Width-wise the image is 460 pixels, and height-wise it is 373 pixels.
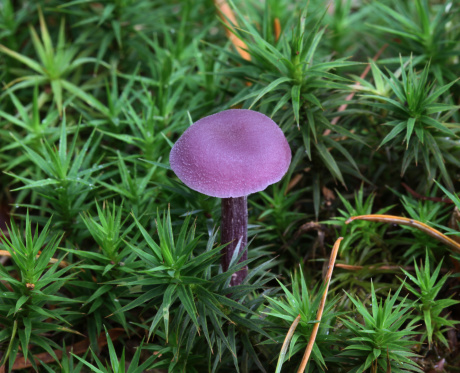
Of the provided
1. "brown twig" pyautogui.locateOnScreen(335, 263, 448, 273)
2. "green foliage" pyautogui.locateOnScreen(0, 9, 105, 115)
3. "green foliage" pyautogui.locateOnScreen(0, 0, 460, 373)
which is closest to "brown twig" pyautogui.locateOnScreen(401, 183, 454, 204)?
"green foliage" pyautogui.locateOnScreen(0, 0, 460, 373)

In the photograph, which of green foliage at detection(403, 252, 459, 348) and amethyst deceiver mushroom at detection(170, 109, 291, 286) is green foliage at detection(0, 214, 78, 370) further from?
green foliage at detection(403, 252, 459, 348)

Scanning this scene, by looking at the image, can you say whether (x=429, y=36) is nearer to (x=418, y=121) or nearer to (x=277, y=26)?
(x=418, y=121)

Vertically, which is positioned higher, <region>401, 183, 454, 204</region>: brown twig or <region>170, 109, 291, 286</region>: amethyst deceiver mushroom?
<region>170, 109, 291, 286</region>: amethyst deceiver mushroom

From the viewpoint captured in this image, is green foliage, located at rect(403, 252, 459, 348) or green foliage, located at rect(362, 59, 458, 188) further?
green foliage, located at rect(362, 59, 458, 188)

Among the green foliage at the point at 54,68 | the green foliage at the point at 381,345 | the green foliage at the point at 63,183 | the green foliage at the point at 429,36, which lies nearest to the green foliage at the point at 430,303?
the green foliage at the point at 381,345

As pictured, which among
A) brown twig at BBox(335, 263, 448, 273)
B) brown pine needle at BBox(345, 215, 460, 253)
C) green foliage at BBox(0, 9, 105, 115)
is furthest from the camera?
green foliage at BBox(0, 9, 105, 115)

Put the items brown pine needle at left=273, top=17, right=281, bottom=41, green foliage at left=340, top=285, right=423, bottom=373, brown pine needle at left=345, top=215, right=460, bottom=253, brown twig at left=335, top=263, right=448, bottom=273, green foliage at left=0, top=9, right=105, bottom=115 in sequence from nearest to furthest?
green foliage at left=340, top=285, right=423, bottom=373 → brown pine needle at left=345, top=215, right=460, bottom=253 → brown twig at left=335, top=263, right=448, bottom=273 → green foliage at left=0, top=9, right=105, bottom=115 → brown pine needle at left=273, top=17, right=281, bottom=41

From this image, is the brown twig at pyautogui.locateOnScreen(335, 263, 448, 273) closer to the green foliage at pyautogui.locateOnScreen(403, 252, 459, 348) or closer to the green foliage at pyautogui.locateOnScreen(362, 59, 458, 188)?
the green foliage at pyautogui.locateOnScreen(403, 252, 459, 348)

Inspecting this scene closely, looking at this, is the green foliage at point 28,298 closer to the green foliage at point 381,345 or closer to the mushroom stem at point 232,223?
the mushroom stem at point 232,223

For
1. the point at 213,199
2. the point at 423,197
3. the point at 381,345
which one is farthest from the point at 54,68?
the point at 381,345

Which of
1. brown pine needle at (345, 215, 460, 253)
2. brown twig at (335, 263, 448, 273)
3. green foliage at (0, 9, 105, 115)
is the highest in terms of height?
green foliage at (0, 9, 105, 115)
